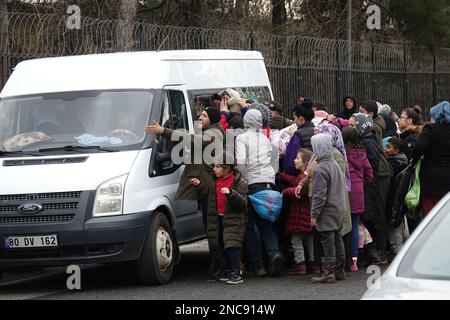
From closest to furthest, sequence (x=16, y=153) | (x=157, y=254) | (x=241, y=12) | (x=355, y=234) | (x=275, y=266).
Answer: (x=157, y=254) < (x=16, y=153) < (x=275, y=266) < (x=355, y=234) < (x=241, y=12)

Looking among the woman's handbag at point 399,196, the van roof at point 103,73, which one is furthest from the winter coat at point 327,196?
the van roof at point 103,73

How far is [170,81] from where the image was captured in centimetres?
1166

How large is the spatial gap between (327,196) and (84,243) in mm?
2470

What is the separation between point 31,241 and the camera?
10297mm

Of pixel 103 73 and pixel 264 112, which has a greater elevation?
pixel 103 73

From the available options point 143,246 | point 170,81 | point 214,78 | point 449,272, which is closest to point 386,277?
point 449,272

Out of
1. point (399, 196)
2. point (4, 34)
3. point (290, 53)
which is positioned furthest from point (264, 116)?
point (290, 53)

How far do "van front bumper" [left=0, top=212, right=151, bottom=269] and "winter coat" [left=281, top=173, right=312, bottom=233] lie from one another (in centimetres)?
189

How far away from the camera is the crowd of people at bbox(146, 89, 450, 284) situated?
11031mm

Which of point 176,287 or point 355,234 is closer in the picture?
point 176,287

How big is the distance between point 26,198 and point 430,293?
20.0ft

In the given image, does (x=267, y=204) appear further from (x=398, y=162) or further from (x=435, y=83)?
(x=435, y=83)
